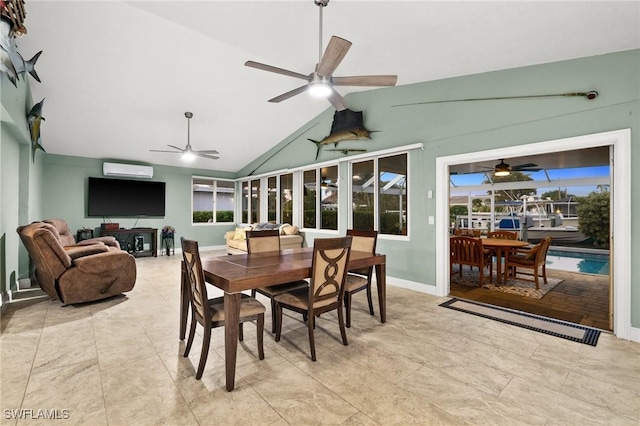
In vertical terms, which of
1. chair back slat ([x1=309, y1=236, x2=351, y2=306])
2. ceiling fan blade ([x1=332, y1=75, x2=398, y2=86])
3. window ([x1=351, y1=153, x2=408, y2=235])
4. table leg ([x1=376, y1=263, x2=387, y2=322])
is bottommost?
table leg ([x1=376, y1=263, x2=387, y2=322])

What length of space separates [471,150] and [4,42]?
4.69 metres

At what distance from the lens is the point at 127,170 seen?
7352 millimetres

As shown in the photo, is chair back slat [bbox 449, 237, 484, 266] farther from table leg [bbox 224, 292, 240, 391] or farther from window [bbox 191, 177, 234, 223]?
window [bbox 191, 177, 234, 223]

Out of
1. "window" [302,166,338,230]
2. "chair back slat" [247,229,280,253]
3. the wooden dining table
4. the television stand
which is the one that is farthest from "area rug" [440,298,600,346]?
the television stand

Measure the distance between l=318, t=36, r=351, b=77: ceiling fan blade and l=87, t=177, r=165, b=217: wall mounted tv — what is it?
6952mm

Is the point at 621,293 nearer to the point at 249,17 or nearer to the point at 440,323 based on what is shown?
the point at 440,323

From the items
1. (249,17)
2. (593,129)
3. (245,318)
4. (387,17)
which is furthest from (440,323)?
(249,17)

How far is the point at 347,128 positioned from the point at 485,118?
2284 millimetres

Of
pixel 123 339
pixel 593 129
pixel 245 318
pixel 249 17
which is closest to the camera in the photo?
pixel 245 318

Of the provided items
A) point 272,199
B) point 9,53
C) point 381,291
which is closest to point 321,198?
point 272,199

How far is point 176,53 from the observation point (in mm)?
4105

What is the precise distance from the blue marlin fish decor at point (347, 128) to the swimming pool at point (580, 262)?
17.3 ft

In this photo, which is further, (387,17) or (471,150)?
(471,150)

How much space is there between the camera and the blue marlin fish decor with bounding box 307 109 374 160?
5152 millimetres
